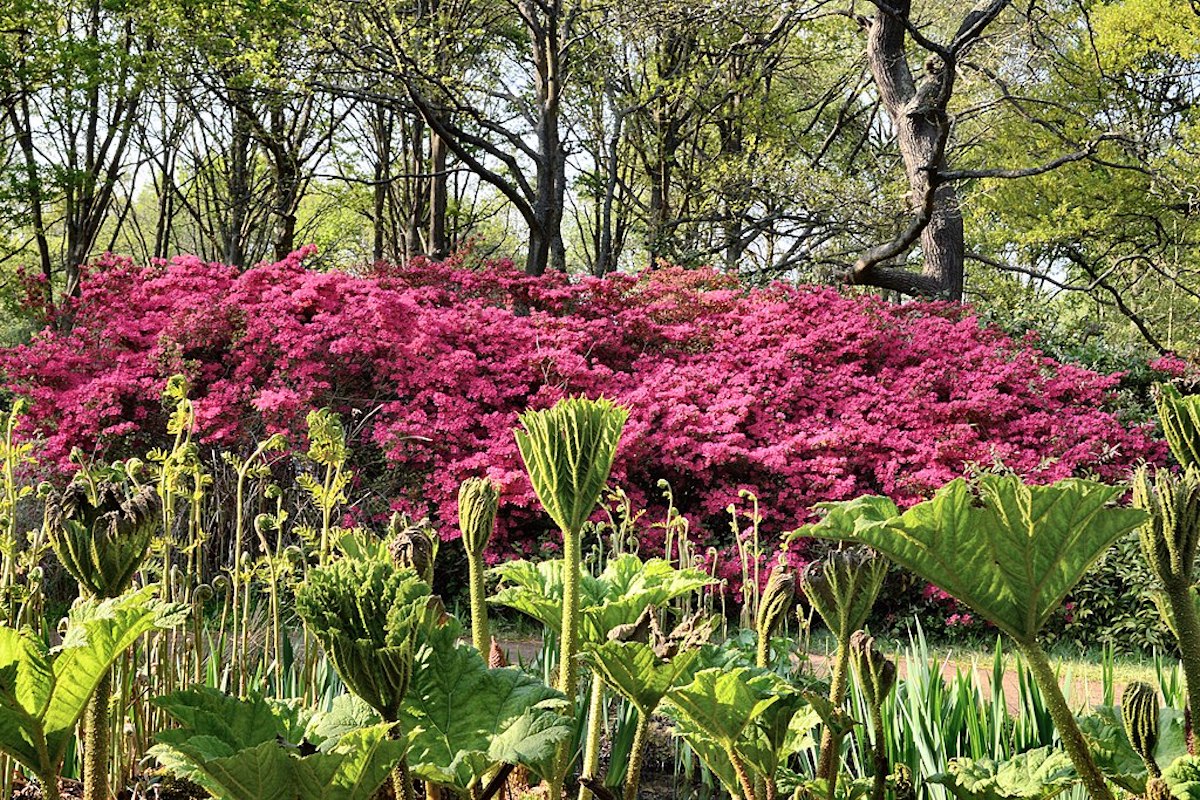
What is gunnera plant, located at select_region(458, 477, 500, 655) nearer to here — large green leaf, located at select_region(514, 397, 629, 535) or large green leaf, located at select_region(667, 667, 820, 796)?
large green leaf, located at select_region(514, 397, 629, 535)

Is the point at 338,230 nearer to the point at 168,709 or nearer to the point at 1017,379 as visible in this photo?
the point at 1017,379

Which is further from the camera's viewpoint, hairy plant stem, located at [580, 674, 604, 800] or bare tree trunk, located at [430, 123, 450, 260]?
bare tree trunk, located at [430, 123, 450, 260]

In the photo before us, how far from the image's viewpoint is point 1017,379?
8695 millimetres

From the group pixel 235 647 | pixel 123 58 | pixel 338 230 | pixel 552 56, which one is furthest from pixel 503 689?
pixel 338 230

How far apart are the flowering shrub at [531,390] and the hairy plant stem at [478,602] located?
5901 millimetres

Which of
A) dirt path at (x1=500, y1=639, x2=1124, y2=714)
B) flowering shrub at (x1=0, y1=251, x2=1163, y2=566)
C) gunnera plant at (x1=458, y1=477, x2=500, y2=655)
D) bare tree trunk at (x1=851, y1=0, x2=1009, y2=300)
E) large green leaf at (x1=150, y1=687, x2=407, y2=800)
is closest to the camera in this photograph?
large green leaf at (x1=150, y1=687, x2=407, y2=800)

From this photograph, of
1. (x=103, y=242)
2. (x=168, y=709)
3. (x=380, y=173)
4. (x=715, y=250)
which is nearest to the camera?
(x=168, y=709)

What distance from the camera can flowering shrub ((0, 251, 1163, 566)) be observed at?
Answer: 25.7ft

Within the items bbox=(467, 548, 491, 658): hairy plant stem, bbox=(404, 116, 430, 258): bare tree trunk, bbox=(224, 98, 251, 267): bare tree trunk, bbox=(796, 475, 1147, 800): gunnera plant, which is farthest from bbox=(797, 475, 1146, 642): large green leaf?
bbox=(404, 116, 430, 258): bare tree trunk

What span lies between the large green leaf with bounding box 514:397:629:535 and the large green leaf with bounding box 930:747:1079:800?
1.56 ft

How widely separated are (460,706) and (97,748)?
1.20 feet

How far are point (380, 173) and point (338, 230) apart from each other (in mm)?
4880

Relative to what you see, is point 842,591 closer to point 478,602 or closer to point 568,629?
point 568,629

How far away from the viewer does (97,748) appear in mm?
978
